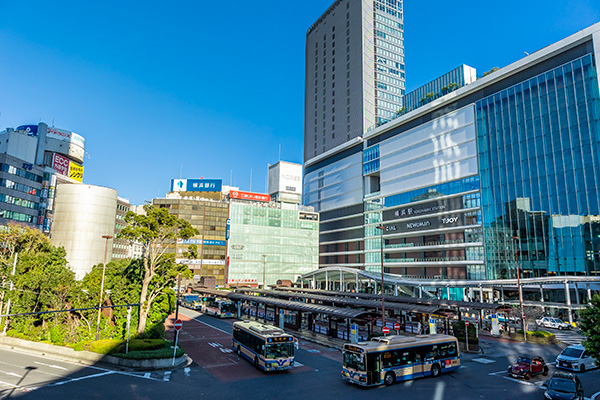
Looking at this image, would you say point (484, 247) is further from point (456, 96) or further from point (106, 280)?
point (106, 280)

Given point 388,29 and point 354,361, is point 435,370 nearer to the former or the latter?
point 354,361

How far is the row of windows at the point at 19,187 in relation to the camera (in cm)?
7962

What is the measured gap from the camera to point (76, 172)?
409ft

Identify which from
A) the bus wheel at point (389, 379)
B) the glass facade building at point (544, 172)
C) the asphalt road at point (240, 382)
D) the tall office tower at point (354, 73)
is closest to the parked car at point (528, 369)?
the asphalt road at point (240, 382)

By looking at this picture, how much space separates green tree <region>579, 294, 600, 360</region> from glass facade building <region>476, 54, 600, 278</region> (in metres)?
44.8

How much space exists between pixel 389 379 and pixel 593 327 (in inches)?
447

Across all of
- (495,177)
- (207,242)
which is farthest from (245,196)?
(495,177)

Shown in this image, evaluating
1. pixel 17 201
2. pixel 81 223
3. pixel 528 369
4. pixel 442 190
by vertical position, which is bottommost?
pixel 528 369

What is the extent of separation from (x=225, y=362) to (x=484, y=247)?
206 feet

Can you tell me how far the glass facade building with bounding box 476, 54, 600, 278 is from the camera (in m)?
61.5

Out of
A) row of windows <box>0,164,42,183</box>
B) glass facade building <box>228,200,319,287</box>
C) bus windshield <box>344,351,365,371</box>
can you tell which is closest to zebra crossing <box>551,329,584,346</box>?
bus windshield <box>344,351,365,371</box>

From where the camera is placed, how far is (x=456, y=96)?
281 feet

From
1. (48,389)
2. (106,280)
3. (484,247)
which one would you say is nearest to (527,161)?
(484,247)

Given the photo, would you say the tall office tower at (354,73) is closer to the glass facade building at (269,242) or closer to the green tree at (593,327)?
the glass facade building at (269,242)
